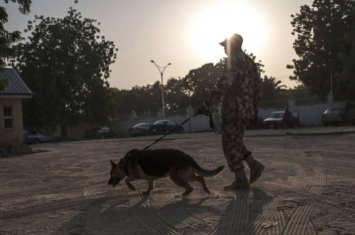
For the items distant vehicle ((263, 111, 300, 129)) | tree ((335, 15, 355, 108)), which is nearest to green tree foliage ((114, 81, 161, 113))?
tree ((335, 15, 355, 108))

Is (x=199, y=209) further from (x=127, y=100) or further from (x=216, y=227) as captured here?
(x=127, y=100)

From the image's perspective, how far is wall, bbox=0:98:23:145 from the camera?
24.3 meters

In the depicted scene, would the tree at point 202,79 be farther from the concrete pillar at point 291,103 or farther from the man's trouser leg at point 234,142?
the man's trouser leg at point 234,142

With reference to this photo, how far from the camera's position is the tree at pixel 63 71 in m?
48.2

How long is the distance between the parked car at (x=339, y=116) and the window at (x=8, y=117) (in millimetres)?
25018

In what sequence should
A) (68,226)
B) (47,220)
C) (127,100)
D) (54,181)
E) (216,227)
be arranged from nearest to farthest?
(216,227) < (68,226) < (47,220) < (54,181) < (127,100)

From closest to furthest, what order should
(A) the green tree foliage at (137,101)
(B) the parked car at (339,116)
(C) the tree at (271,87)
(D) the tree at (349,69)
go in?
(B) the parked car at (339,116), (D) the tree at (349,69), (C) the tree at (271,87), (A) the green tree foliage at (137,101)

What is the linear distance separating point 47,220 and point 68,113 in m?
44.6

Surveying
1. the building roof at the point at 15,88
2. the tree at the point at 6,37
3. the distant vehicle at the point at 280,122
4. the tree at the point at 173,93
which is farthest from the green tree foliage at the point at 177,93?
the tree at the point at 6,37

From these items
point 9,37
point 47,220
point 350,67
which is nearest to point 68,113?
point 350,67

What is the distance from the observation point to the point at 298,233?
4.39m

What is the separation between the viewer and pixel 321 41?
157ft

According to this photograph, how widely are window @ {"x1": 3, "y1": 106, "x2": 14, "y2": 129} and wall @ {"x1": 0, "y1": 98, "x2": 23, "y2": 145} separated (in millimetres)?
174

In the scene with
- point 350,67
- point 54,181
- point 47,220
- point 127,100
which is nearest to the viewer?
point 47,220
